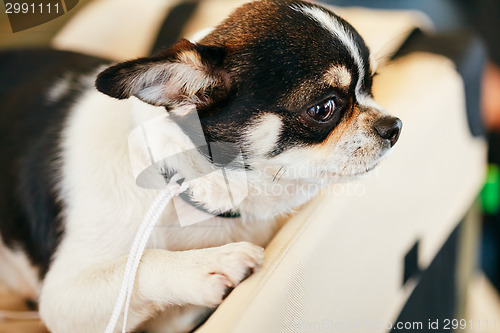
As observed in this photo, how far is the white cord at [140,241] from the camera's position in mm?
614

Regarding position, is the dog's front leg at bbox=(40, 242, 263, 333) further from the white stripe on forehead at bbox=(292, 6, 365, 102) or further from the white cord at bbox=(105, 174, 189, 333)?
the white stripe on forehead at bbox=(292, 6, 365, 102)

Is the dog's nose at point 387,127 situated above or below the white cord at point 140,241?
above

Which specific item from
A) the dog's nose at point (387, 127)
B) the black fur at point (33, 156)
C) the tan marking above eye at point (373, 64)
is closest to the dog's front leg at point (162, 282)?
the black fur at point (33, 156)

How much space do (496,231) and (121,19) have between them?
1644 mm

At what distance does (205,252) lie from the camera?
0.64 m

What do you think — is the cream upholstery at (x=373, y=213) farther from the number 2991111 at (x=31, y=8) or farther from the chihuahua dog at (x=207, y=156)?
the number 2991111 at (x=31, y=8)

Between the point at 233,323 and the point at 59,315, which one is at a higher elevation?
the point at 233,323

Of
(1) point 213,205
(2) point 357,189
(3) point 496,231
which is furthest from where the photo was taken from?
(3) point 496,231

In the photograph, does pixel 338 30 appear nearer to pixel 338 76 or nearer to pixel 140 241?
pixel 338 76

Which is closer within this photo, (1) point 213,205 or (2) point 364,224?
(1) point 213,205

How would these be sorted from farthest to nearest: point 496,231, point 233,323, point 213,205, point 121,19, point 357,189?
point 496,231 → point 121,19 → point 357,189 → point 213,205 → point 233,323

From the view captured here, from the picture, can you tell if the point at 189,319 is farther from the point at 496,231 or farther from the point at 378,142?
the point at 496,231

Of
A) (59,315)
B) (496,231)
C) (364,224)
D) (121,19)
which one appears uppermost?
(121,19)

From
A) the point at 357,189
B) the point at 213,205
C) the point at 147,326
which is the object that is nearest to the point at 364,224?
the point at 357,189
